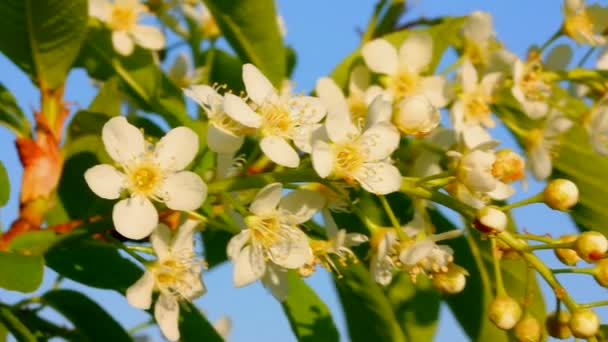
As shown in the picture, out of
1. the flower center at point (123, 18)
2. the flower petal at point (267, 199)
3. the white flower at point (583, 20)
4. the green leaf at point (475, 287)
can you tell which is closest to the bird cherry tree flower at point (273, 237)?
the flower petal at point (267, 199)

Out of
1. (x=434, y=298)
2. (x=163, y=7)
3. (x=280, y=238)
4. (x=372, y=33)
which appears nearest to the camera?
(x=280, y=238)

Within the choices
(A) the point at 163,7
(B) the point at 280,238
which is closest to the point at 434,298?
(B) the point at 280,238

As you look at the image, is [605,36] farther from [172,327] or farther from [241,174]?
[172,327]

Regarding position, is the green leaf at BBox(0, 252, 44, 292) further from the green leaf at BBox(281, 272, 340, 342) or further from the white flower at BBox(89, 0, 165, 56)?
the white flower at BBox(89, 0, 165, 56)

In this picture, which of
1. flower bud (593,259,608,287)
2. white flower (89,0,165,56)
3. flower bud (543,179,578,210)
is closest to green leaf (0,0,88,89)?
white flower (89,0,165,56)

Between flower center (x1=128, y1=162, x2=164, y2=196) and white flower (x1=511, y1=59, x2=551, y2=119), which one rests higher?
flower center (x1=128, y1=162, x2=164, y2=196)

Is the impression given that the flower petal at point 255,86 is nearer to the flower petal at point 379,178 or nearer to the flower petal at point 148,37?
the flower petal at point 379,178

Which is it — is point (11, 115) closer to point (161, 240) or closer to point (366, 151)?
point (161, 240)
